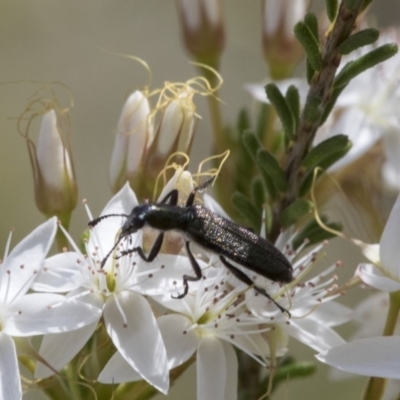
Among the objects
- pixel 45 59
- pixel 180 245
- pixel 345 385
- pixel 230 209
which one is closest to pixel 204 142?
pixel 45 59

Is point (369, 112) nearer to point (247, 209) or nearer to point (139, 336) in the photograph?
point (247, 209)

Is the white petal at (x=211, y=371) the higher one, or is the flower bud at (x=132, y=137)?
the flower bud at (x=132, y=137)

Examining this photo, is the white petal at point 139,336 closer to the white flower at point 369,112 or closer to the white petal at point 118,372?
the white petal at point 118,372

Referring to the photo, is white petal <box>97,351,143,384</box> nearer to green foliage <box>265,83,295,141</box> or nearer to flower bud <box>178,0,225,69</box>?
green foliage <box>265,83,295,141</box>

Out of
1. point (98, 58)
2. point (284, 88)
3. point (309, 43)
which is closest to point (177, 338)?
point (309, 43)

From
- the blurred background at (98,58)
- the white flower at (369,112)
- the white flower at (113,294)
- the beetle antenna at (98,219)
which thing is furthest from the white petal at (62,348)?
the blurred background at (98,58)

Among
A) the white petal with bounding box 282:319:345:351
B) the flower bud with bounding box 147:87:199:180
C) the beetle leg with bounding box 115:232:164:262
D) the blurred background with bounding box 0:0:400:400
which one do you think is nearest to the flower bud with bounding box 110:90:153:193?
the flower bud with bounding box 147:87:199:180
